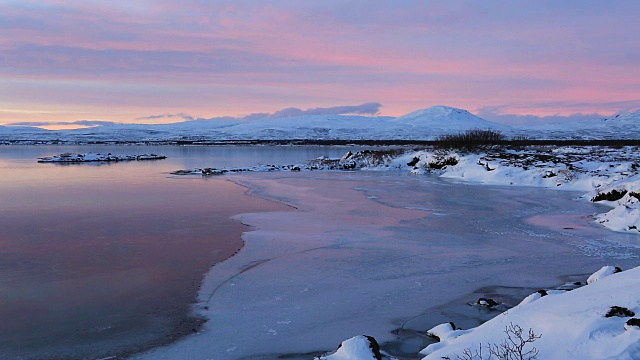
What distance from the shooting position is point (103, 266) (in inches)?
322

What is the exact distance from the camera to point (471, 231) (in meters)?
11.6

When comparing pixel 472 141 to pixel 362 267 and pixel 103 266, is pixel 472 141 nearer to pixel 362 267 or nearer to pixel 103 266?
pixel 362 267

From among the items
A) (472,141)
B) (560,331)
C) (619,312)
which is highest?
(472,141)

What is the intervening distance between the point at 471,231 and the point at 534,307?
264 inches

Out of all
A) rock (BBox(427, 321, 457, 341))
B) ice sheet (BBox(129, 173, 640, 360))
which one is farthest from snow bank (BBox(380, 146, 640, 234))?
rock (BBox(427, 321, 457, 341))

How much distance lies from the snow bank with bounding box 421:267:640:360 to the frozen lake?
846 millimetres

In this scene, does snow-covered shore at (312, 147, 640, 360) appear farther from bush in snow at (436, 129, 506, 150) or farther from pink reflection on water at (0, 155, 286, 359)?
bush in snow at (436, 129, 506, 150)

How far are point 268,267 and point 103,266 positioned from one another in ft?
8.83

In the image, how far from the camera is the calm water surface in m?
5.52

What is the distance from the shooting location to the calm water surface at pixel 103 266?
552cm

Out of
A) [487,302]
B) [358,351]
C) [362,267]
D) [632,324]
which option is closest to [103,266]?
[362,267]

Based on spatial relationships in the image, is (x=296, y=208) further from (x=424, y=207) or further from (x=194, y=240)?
(x=194, y=240)

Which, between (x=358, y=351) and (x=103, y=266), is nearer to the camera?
(x=358, y=351)

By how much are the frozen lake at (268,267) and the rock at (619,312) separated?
71.4 inches
